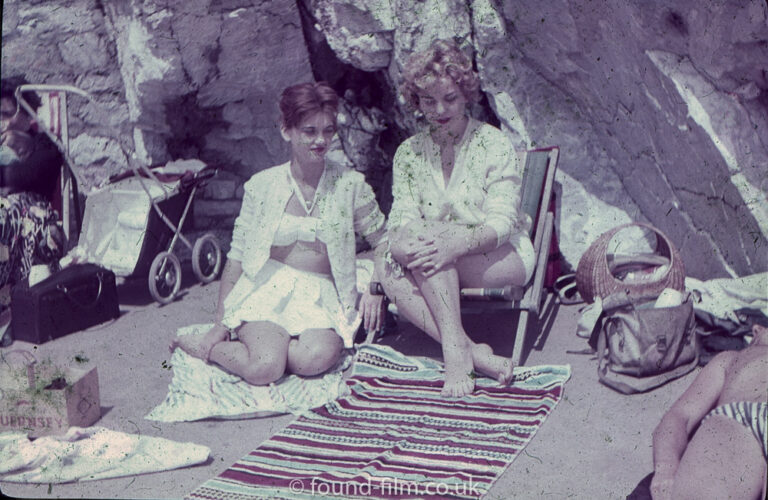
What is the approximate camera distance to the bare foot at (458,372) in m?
3.88

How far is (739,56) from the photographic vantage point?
3930 millimetres

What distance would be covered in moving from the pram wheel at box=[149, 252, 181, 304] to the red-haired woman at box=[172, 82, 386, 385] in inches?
54.3

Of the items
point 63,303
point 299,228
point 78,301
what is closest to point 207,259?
point 78,301

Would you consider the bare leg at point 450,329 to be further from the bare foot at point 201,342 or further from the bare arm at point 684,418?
the bare arm at point 684,418

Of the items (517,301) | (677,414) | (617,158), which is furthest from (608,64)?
(677,414)

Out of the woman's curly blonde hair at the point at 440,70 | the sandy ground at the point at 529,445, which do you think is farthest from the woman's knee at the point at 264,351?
the woman's curly blonde hair at the point at 440,70

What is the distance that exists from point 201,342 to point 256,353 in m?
0.38

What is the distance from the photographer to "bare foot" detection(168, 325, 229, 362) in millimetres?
4129

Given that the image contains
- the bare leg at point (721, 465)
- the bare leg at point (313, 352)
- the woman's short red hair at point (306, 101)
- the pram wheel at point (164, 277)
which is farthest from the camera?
the pram wheel at point (164, 277)

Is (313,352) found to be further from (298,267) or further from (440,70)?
(440,70)

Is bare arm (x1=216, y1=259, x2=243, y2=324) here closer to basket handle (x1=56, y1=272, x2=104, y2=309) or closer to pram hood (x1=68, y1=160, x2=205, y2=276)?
basket handle (x1=56, y1=272, x2=104, y2=309)

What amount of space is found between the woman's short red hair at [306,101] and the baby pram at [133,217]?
6.45ft

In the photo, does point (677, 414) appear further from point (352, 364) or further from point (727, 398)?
A: point (352, 364)

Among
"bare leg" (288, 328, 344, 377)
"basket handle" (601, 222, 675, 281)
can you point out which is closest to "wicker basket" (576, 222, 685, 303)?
"basket handle" (601, 222, 675, 281)
